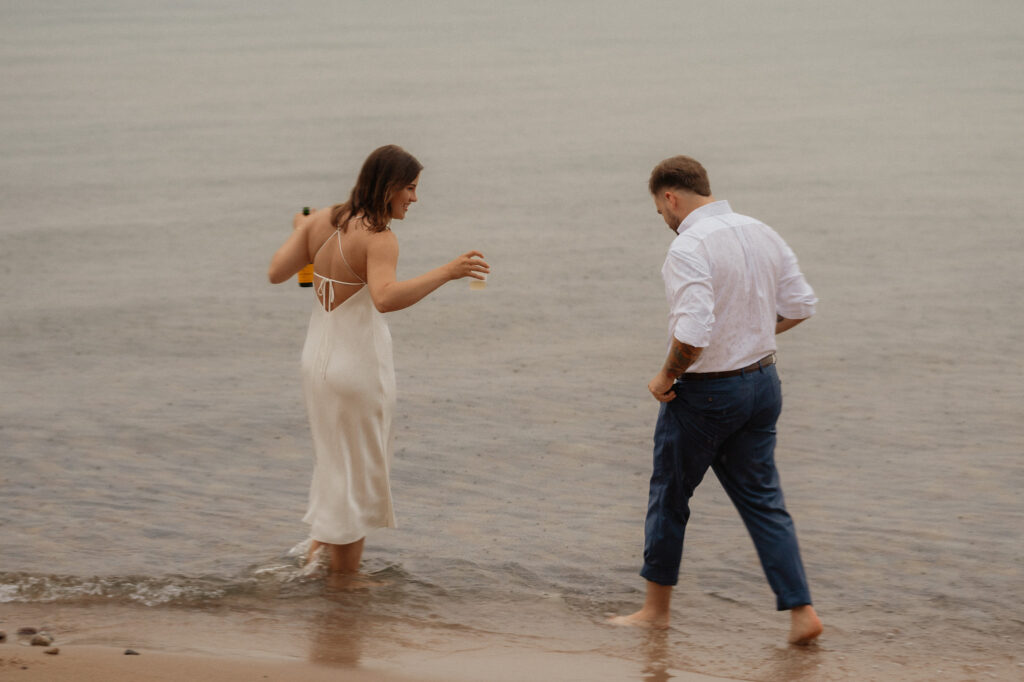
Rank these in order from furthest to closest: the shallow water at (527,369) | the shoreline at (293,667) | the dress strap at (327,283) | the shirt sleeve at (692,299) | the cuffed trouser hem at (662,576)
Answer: the shallow water at (527,369) → the dress strap at (327,283) → the cuffed trouser hem at (662,576) → the shirt sleeve at (692,299) → the shoreline at (293,667)

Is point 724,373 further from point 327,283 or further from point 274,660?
point 274,660

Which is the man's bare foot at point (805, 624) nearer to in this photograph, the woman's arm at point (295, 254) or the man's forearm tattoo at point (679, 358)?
the man's forearm tattoo at point (679, 358)

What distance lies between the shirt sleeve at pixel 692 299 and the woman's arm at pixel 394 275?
0.73 metres

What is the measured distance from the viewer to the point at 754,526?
16.3 feet

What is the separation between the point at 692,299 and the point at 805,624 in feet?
4.33

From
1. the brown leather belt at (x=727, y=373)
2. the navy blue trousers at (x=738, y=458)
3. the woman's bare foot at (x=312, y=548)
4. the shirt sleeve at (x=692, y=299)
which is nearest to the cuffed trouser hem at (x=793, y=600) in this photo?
the navy blue trousers at (x=738, y=458)

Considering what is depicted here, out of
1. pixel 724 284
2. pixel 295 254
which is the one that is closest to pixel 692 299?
pixel 724 284

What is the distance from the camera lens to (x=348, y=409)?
5.29 meters

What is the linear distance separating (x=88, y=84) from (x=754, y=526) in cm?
2904

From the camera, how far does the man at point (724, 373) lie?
4.75m

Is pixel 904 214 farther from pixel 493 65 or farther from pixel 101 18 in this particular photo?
pixel 101 18

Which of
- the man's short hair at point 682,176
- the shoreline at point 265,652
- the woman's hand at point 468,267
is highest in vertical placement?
the man's short hair at point 682,176

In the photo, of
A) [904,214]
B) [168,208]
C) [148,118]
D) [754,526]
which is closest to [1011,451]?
[754,526]

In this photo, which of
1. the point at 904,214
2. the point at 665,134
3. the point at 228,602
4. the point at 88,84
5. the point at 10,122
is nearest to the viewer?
the point at 228,602
